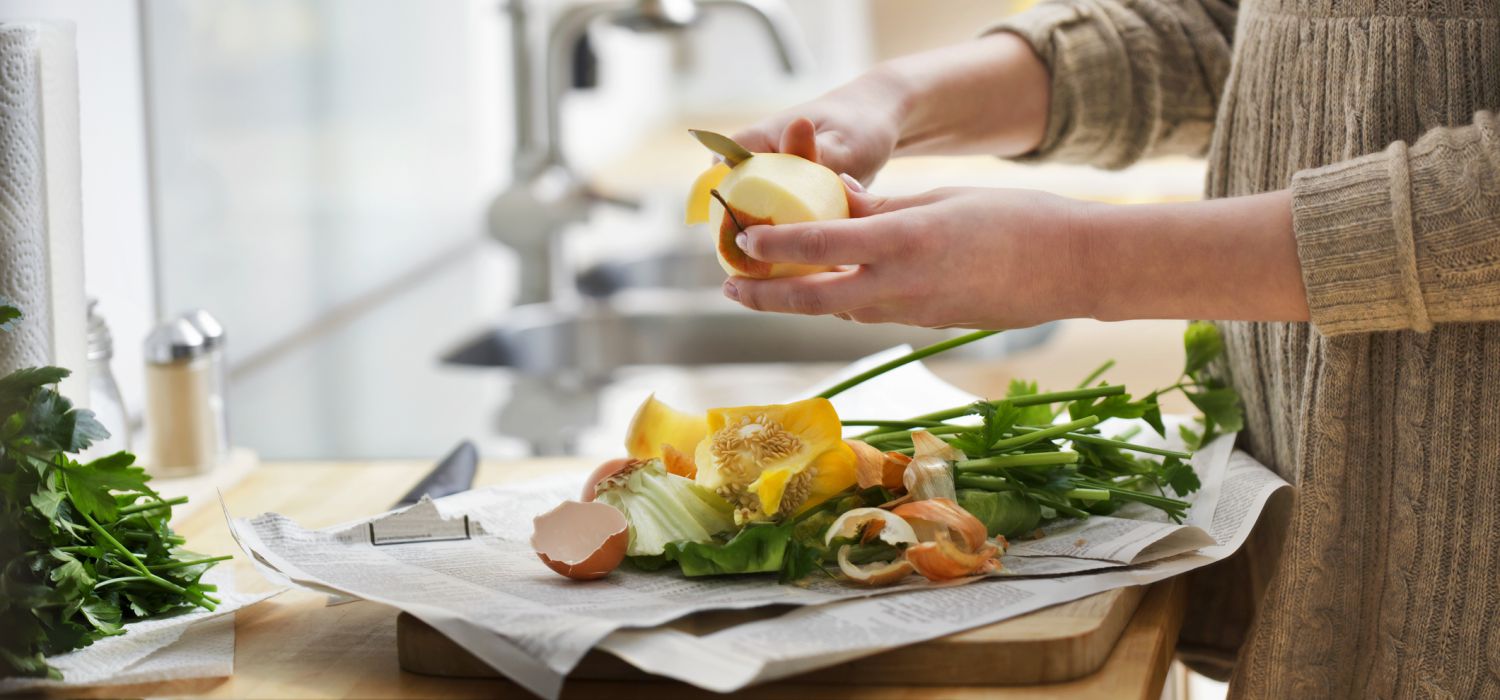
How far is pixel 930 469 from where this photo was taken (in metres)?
0.74

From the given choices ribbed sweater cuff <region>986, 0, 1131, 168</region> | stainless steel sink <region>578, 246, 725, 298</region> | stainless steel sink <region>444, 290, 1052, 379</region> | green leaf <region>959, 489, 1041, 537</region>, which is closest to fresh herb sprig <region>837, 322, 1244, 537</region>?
green leaf <region>959, 489, 1041, 537</region>

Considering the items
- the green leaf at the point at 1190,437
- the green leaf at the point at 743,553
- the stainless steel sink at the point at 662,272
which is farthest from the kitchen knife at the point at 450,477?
the stainless steel sink at the point at 662,272

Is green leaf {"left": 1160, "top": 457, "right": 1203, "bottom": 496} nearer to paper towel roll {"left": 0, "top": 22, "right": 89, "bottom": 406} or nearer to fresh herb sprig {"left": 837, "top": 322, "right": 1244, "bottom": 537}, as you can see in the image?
fresh herb sprig {"left": 837, "top": 322, "right": 1244, "bottom": 537}

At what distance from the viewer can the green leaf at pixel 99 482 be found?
0.67m

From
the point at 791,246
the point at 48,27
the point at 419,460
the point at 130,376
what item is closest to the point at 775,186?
the point at 791,246

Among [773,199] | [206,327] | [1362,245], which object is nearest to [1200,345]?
[1362,245]

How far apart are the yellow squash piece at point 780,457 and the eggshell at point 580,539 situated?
0.06 metres

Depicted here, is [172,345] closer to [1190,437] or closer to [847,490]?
[847,490]

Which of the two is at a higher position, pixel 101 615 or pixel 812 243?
pixel 812 243

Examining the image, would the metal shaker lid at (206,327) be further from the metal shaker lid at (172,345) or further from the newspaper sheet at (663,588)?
the newspaper sheet at (663,588)

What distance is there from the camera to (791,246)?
2.20 feet

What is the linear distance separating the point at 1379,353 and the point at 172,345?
0.85 m

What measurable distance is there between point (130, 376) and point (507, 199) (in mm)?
634

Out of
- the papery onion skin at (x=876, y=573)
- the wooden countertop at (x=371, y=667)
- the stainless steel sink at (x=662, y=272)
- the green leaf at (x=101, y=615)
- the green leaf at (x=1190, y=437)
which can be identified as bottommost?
the wooden countertop at (x=371, y=667)
